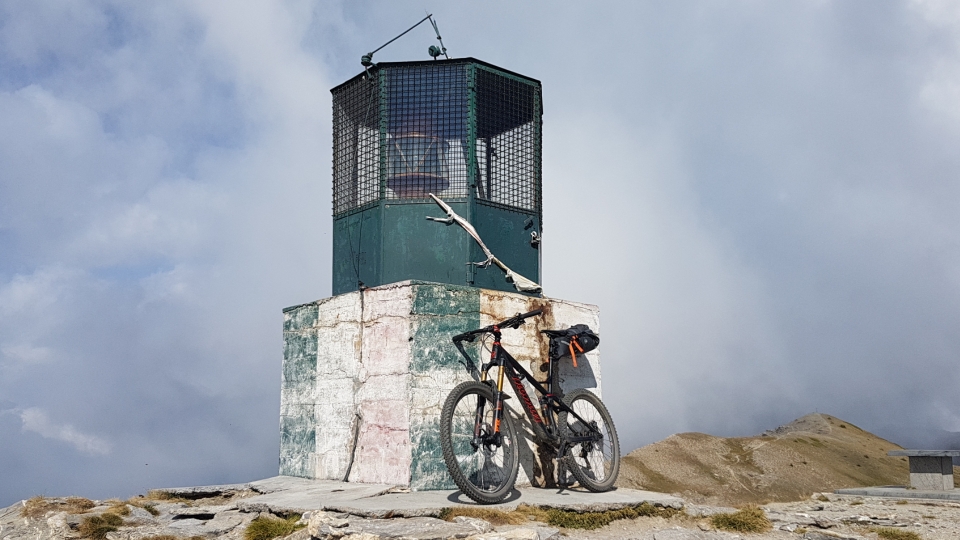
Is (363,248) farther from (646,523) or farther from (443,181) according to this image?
(646,523)

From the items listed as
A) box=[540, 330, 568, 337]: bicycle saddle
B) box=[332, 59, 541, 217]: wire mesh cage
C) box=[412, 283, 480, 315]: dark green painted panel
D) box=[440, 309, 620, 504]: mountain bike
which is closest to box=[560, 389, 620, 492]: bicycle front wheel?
box=[440, 309, 620, 504]: mountain bike

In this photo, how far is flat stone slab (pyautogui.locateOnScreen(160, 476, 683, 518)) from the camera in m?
7.08

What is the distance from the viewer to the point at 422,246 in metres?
10.0

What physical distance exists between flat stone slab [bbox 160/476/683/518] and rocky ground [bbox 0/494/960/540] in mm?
140

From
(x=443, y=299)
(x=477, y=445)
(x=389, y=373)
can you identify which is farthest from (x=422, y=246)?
(x=477, y=445)

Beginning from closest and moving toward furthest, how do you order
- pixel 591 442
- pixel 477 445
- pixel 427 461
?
1. pixel 477 445
2. pixel 427 461
3. pixel 591 442

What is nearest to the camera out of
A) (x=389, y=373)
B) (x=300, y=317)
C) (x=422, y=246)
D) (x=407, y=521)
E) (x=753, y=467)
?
(x=407, y=521)

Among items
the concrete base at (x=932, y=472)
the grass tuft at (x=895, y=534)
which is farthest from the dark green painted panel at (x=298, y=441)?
the concrete base at (x=932, y=472)

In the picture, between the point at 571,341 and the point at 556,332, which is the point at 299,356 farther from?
the point at 571,341

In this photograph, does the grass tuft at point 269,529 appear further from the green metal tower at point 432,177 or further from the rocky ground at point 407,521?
the green metal tower at point 432,177

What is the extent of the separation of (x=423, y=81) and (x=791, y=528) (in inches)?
273

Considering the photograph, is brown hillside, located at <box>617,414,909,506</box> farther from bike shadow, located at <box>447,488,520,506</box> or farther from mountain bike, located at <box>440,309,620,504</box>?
bike shadow, located at <box>447,488,520,506</box>

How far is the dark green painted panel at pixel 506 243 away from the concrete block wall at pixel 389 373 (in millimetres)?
529

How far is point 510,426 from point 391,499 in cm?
Result: 149
